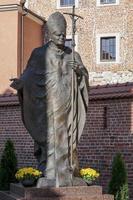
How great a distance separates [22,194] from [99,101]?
499 cm

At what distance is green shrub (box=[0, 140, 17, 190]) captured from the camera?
33.7ft

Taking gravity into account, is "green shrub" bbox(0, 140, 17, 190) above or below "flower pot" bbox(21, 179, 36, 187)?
below

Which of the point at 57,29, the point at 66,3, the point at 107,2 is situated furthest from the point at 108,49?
the point at 57,29

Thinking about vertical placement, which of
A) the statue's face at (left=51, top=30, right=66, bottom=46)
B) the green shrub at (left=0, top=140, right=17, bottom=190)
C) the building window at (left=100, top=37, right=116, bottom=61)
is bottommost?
the green shrub at (left=0, top=140, right=17, bottom=190)

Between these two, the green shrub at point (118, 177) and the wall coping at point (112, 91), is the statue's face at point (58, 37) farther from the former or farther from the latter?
the wall coping at point (112, 91)

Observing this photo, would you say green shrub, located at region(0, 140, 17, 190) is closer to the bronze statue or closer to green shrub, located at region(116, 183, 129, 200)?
green shrub, located at region(116, 183, 129, 200)

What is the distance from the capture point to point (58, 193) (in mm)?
5930

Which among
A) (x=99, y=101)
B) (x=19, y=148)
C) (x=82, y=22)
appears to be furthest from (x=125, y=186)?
(x=82, y=22)

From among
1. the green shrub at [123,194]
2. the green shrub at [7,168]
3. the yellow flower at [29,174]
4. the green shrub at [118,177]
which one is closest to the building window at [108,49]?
the green shrub at [7,168]

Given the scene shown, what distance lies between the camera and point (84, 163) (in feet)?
35.7

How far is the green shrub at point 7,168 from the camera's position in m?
10.3

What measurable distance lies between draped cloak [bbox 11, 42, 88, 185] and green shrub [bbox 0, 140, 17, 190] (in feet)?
12.9

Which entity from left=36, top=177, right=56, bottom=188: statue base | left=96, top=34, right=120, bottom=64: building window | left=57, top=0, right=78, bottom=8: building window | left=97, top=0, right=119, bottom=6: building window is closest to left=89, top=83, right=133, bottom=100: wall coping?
left=36, top=177, right=56, bottom=188: statue base

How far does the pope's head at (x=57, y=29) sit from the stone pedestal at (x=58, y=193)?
172 centimetres
